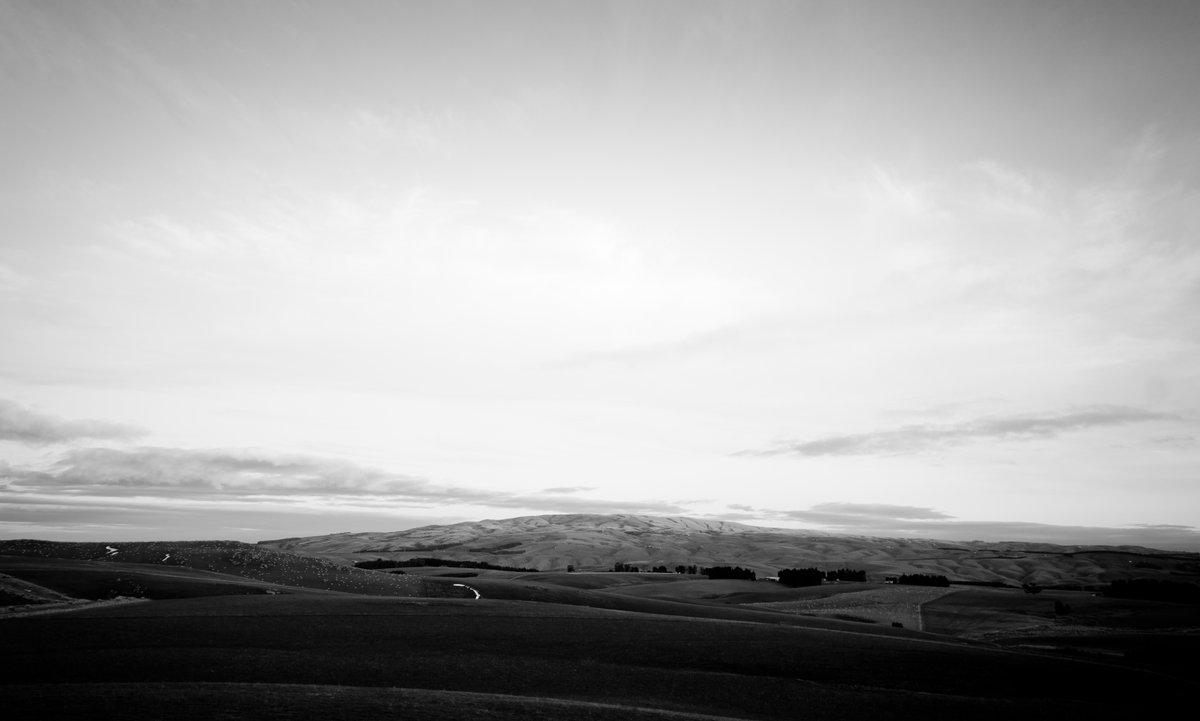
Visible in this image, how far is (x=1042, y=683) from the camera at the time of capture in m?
40.0

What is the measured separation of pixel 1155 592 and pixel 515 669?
115 m

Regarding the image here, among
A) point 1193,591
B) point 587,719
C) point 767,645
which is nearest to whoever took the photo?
point 587,719

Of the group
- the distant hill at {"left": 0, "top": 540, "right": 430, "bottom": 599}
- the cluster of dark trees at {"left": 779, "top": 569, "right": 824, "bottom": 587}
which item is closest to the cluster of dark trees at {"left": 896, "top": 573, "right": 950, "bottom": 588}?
the cluster of dark trees at {"left": 779, "top": 569, "right": 824, "bottom": 587}

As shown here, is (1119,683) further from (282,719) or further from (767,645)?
(282,719)

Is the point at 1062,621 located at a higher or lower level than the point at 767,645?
lower

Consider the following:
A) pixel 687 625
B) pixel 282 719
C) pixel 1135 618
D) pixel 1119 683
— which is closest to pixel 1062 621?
pixel 1135 618

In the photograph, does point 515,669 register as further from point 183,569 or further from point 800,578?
point 800,578

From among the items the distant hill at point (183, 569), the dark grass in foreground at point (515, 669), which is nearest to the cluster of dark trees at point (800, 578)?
the distant hill at point (183, 569)

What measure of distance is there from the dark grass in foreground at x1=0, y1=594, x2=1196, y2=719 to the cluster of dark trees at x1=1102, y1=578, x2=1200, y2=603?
7701cm

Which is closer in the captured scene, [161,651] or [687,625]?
[161,651]

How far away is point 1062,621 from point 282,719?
88444 mm

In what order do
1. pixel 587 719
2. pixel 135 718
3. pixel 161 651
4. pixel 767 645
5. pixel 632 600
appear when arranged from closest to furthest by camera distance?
pixel 135 718
pixel 587 719
pixel 161 651
pixel 767 645
pixel 632 600

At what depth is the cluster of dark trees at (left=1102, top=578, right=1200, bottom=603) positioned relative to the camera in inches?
3997

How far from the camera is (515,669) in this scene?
127ft
